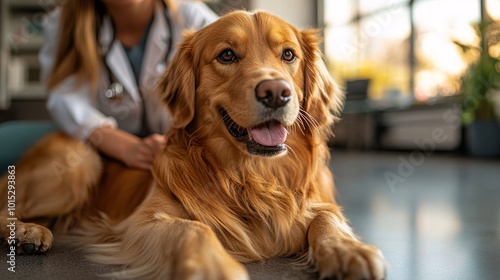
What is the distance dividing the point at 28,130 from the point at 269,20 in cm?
198

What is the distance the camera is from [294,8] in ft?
31.3

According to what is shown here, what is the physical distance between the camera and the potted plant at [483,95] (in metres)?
6.54

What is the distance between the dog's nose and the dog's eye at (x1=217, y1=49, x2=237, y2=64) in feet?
0.88

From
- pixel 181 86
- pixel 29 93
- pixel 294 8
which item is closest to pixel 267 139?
pixel 181 86

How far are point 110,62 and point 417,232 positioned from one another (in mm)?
1715

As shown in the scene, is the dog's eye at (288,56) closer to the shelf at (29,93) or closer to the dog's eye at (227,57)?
the dog's eye at (227,57)

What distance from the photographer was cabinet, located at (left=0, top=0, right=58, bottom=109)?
8.38 meters

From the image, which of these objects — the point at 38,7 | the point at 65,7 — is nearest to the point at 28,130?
the point at 65,7

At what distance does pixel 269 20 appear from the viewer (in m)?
1.71

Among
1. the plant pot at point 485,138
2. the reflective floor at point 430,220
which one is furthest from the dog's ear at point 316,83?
the plant pot at point 485,138

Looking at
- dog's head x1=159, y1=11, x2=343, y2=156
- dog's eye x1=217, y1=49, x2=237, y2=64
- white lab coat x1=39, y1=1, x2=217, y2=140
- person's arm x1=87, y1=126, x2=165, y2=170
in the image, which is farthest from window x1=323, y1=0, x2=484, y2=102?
dog's eye x1=217, y1=49, x2=237, y2=64

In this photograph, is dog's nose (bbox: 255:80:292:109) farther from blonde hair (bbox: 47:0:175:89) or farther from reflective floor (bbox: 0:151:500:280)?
blonde hair (bbox: 47:0:175:89)

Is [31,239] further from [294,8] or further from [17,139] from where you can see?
[294,8]

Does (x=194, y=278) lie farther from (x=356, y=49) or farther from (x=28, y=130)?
(x=356, y=49)
